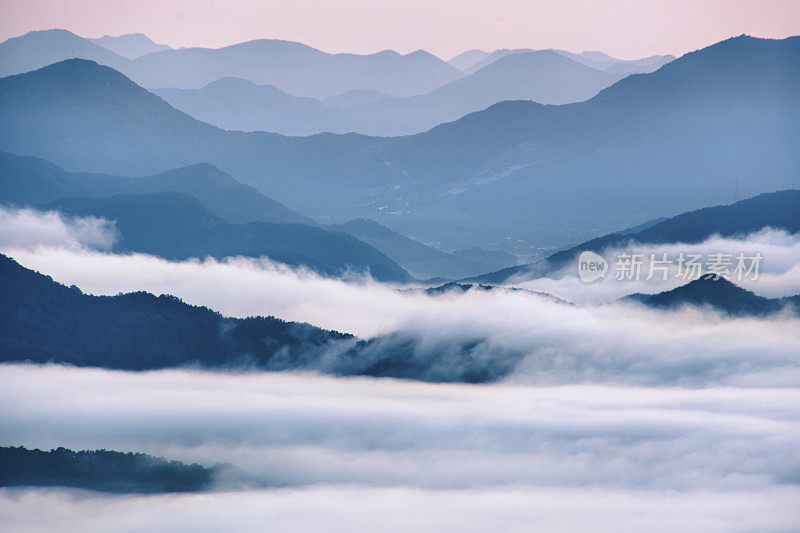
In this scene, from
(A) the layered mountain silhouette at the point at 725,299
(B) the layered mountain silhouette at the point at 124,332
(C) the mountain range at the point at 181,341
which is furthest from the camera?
(A) the layered mountain silhouette at the point at 725,299

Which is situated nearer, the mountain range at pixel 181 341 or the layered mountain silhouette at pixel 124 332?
the layered mountain silhouette at pixel 124 332

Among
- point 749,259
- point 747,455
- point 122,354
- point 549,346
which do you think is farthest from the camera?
point 749,259

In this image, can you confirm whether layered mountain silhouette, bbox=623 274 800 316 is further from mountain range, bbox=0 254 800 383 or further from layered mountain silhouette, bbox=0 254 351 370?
layered mountain silhouette, bbox=0 254 351 370

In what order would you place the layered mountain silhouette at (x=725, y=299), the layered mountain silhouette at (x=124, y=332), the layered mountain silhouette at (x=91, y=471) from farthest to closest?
the layered mountain silhouette at (x=725, y=299)
the layered mountain silhouette at (x=124, y=332)
the layered mountain silhouette at (x=91, y=471)

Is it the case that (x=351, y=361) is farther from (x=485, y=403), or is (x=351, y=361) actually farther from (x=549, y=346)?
(x=549, y=346)

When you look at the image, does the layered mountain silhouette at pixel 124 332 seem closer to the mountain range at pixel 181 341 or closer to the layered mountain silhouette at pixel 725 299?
the mountain range at pixel 181 341

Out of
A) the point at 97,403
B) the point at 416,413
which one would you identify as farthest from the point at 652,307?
the point at 97,403

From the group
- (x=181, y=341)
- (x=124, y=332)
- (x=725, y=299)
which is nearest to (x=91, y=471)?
(x=124, y=332)

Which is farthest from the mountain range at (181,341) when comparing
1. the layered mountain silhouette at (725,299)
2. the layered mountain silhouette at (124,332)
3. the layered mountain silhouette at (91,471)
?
the layered mountain silhouette at (91,471)
